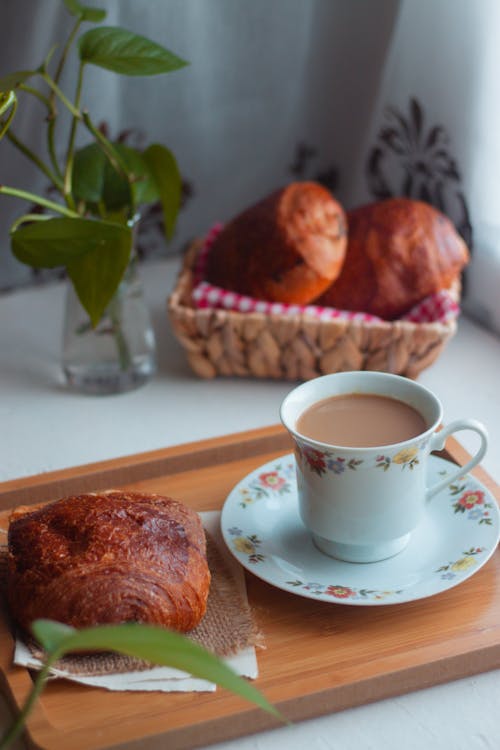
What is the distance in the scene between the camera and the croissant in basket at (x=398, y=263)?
1.16 m

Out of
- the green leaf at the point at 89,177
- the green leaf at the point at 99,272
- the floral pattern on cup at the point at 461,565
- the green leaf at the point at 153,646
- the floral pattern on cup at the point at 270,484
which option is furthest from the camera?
the green leaf at the point at 89,177

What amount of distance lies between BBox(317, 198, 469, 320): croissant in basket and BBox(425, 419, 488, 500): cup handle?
0.39 meters

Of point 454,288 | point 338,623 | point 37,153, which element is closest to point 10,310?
point 37,153

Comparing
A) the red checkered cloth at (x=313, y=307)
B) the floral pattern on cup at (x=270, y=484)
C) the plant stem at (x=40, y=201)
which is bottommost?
the floral pattern on cup at (x=270, y=484)

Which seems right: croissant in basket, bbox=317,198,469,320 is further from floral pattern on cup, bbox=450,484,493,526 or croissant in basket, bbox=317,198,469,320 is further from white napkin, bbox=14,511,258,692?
white napkin, bbox=14,511,258,692

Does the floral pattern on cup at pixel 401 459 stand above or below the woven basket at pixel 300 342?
above

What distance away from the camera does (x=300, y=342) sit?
1.10 m

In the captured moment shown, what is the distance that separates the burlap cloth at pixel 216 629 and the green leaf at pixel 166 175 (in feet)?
1.49

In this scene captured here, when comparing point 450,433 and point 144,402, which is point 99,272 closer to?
point 144,402

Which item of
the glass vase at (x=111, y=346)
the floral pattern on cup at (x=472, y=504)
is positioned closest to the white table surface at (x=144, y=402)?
the glass vase at (x=111, y=346)

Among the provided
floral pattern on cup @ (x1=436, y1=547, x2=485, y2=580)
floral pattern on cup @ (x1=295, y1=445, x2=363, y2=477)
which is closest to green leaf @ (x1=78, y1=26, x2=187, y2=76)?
floral pattern on cup @ (x1=295, y1=445, x2=363, y2=477)

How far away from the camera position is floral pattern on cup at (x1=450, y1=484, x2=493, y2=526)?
811 millimetres

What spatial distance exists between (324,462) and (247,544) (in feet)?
0.35

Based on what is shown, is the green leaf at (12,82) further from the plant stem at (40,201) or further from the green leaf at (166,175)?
the green leaf at (166,175)
